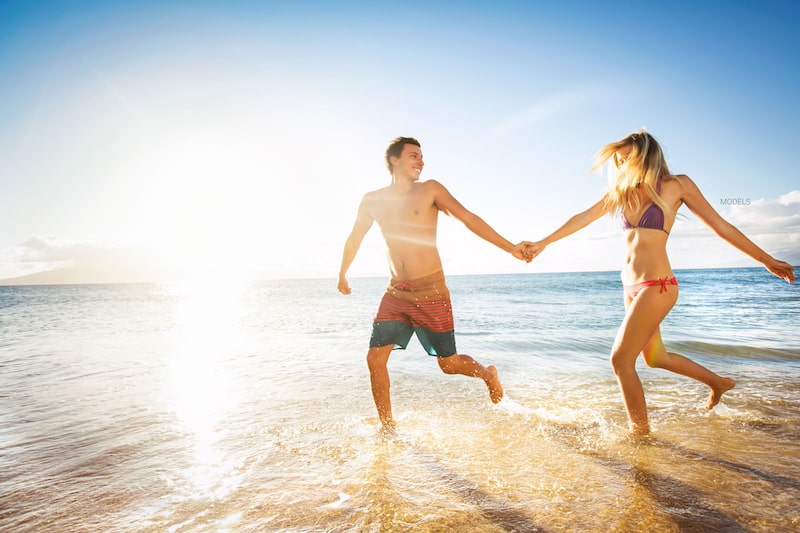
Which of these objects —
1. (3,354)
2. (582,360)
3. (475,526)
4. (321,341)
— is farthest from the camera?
(321,341)

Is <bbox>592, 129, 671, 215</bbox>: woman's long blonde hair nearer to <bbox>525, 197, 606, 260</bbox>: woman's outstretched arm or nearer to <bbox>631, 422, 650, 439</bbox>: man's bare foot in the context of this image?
<bbox>525, 197, 606, 260</bbox>: woman's outstretched arm

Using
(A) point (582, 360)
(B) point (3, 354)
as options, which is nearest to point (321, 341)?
(A) point (582, 360)

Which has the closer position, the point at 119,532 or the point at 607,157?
the point at 119,532

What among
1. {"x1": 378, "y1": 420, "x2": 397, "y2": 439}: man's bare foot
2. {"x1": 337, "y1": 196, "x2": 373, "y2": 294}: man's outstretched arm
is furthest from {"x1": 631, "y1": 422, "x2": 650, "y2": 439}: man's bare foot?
{"x1": 337, "y1": 196, "x2": 373, "y2": 294}: man's outstretched arm

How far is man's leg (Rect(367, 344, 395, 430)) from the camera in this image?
374cm

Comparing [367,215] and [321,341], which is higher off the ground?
[367,215]

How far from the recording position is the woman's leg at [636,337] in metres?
3.16

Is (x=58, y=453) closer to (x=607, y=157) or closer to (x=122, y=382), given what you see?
(x=122, y=382)

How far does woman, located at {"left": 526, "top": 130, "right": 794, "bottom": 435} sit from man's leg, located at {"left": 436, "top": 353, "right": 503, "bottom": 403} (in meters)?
1.03

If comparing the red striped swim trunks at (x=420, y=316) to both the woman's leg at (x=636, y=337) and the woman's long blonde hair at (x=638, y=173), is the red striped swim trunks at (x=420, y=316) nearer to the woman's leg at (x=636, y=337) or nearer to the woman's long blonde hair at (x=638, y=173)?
the woman's leg at (x=636, y=337)

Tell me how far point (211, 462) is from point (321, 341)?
266 inches

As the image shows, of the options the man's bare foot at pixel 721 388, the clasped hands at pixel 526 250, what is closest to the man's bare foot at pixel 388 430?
the clasped hands at pixel 526 250

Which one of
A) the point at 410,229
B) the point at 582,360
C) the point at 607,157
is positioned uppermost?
the point at 607,157

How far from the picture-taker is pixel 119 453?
3359 mm
